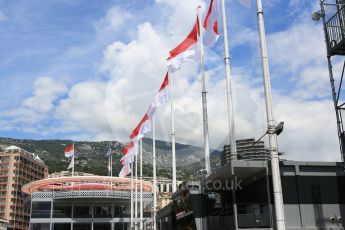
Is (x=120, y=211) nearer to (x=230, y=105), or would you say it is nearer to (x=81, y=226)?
(x=81, y=226)

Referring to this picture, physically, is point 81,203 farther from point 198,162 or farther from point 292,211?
point 292,211

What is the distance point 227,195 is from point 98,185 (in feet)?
190

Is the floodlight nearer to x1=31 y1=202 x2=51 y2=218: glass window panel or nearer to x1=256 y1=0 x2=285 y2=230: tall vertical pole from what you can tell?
x1=256 y1=0 x2=285 y2=230: tall vertical pole

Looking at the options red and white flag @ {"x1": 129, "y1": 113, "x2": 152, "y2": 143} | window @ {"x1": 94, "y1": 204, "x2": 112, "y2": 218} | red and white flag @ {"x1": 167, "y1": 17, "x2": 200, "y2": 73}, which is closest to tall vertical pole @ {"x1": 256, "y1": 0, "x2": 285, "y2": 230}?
red and white flag @ {"x1": 167, "y1": 17, "x2": 200, "y2": 73}

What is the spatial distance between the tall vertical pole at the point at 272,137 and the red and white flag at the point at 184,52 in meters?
13.5

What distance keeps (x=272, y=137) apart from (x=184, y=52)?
1657 cm

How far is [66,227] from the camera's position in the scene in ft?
267

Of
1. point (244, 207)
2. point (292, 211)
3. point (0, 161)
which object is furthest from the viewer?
point (0, 161)

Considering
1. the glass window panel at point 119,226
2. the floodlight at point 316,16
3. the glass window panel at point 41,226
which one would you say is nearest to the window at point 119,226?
the glass window panel at point 119,226

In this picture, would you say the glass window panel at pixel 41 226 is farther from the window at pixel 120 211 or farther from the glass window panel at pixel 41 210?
the window at pixel 120 211

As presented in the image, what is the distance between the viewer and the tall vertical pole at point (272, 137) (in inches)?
578

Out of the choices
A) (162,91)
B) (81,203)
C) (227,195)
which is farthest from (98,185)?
(227,195)

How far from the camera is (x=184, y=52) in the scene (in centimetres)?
3097

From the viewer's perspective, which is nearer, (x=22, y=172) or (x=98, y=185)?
(x=98, y=185)
